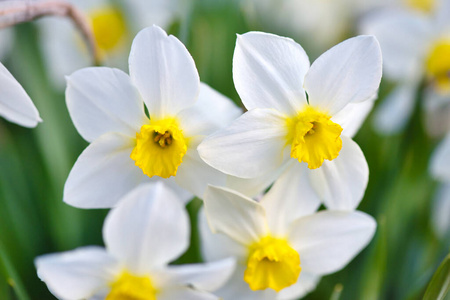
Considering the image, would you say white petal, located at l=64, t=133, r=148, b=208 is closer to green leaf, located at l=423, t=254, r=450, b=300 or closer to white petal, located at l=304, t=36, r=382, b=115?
white petal, located at l=304, t=36, r=382, b=115

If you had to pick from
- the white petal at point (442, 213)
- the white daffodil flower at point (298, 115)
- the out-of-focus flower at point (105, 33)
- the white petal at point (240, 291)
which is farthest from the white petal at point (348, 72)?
the out-of-focus flower at point (105, 33)

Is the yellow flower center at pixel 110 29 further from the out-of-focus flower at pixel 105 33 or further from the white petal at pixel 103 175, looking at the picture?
the white petal at pixel 103 175

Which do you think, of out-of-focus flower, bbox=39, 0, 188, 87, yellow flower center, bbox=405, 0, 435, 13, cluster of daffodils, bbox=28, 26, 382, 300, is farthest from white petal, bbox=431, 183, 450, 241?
yellow flower center, bbox=405, 0, 435, 13

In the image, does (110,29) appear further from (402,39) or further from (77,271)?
(77,271)

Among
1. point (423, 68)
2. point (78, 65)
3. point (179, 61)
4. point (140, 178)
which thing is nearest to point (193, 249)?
point (140, 178)

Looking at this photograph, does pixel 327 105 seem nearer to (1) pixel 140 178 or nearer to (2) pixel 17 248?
(1) pixel 140 178
